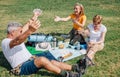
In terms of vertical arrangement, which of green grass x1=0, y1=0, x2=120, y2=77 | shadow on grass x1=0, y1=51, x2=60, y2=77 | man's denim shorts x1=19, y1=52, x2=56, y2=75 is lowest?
green grass x1=0, y1=0, x2=120, y2=77

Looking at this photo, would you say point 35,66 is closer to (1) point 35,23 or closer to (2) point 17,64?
(2) point 17,64

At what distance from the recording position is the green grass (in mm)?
9023

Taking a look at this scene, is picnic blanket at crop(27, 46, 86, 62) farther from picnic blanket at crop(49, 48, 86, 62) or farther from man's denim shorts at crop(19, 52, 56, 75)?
man's denim shorts at crop(19, 52, 56, 75)

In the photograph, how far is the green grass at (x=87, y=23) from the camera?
902 cm

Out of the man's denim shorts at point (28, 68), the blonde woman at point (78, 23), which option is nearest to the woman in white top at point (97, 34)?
the blonde woman at point (78, 23)

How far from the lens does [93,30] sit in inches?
414

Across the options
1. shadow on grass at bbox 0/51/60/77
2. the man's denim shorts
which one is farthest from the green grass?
the man's denim shorts

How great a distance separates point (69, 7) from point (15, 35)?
15945 millimetres

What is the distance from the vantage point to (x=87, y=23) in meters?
17.3

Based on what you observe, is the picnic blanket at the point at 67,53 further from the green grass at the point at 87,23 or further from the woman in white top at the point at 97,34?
the woman in white top at the point at 97,34

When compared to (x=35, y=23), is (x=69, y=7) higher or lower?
lower

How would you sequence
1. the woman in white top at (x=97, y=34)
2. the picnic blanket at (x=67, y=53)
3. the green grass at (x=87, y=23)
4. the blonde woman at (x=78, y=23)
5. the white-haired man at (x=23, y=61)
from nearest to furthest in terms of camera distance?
the white-haired man at (x=23, y=61) → the green grass at (x=87, y=23) → the woman in white top at (x=97, y=34) → the picnic blanket at (x=67, y=53) → the blonde woman at (x=78, y=23)

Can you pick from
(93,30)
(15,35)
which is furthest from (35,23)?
(93,30)

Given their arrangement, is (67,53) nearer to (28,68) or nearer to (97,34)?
(97,34)
